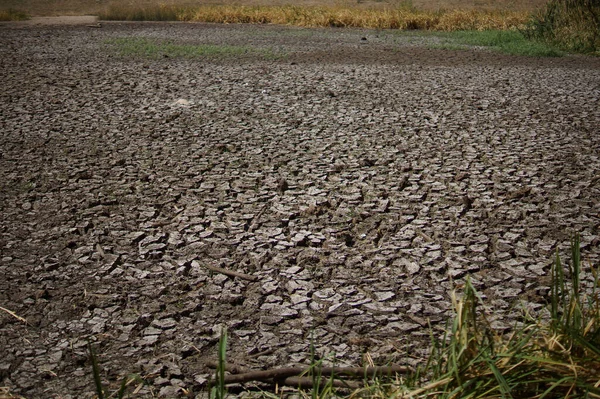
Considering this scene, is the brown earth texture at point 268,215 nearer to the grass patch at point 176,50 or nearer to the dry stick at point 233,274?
the dry stick at point 233,274

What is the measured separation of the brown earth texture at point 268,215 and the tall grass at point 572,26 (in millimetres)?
3537

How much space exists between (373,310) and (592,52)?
9.10m

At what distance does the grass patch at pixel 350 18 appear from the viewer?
14259mm

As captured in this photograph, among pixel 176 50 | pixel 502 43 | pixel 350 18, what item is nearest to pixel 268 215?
pixel 176 50

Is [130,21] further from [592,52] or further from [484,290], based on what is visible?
[484,290]

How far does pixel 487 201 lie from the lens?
3676 mm

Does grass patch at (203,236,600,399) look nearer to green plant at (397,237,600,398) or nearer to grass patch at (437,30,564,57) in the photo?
green plant at (397,237,600,398)

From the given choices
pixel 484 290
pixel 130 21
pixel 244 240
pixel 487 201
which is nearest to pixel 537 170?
pixel 487 201

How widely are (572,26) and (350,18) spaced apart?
5.73 m

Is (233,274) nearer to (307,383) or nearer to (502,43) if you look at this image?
(307,383)

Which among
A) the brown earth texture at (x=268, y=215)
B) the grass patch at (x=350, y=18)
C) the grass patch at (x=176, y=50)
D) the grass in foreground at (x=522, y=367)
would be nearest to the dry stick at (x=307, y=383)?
the brown earth texture at (x=268, y=215)

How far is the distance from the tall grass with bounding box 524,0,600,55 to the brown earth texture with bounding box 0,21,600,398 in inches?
139

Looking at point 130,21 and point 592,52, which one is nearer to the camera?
point 592,52

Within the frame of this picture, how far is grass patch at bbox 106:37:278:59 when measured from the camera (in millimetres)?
9352
